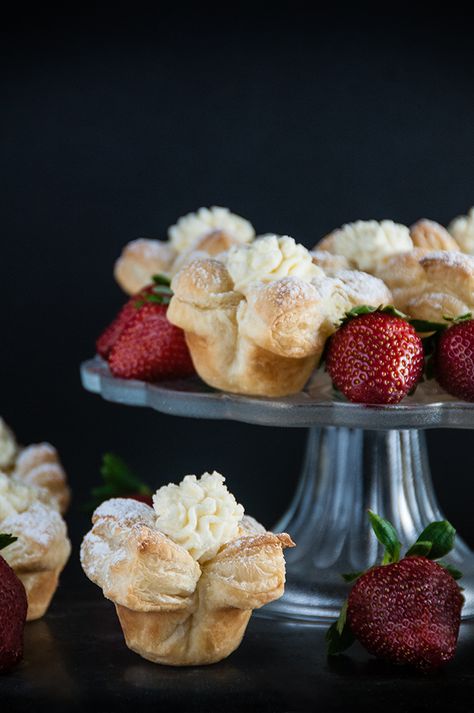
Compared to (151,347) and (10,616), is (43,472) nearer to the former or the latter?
(151,347)

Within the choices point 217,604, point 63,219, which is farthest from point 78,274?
point 217,604

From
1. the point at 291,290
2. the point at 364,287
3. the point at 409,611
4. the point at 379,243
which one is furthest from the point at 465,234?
the point at 409,611

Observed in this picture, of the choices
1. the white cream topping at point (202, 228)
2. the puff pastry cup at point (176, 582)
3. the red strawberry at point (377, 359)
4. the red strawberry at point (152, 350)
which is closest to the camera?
the puff pastry cup at point (176, 582)

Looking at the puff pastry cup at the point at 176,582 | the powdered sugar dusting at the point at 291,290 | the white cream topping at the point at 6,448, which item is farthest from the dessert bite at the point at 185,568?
the white cream topping at the point at 6,448

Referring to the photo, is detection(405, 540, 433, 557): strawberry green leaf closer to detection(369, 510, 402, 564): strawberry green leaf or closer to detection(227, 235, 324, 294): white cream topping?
detection(369, 510, 402, 564): strawberry green leaf

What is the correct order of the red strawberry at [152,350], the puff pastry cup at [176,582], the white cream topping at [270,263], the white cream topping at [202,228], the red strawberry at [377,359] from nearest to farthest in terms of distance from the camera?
the puff pastry cup at [176,582] → the red strawberry at [377,359] → the white cream topping at [270,263] → the red strawberry at [152,350] → the white cream topping at [202,228]

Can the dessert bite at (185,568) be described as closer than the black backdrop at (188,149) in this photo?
Yes

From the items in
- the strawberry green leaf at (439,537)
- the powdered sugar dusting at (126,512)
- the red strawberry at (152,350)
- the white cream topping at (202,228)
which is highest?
the white cream topping at (202,228)

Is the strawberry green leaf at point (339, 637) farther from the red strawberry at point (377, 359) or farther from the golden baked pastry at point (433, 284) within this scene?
the golden baked pastry at point (433, 284)
